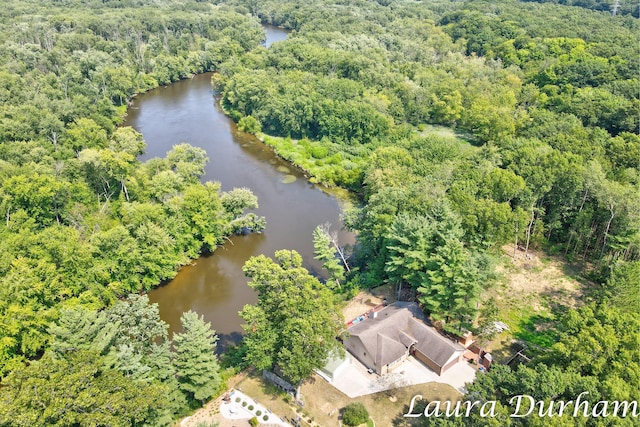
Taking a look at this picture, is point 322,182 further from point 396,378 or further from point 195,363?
point 195,363

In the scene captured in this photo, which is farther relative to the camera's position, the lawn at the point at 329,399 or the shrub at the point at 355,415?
the lawn at the point at 329,399

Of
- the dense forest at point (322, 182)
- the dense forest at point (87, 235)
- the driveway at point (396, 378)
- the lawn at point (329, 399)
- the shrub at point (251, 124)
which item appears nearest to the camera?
the dense forest at point (87, 235)

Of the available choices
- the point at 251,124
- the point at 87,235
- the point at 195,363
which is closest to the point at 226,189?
the point at 87,235

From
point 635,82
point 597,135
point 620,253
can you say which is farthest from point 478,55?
point 620,253

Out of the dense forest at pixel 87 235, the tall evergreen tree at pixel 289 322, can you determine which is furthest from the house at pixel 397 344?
the dense forest at pixel 87 235

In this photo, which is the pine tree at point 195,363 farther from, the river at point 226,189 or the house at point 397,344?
the house at point 397,344

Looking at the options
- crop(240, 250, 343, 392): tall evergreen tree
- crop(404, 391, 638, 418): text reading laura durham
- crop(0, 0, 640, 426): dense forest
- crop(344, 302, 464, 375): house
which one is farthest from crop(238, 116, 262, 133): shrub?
crop(404, 391, 638, 418): text reading laura durham
